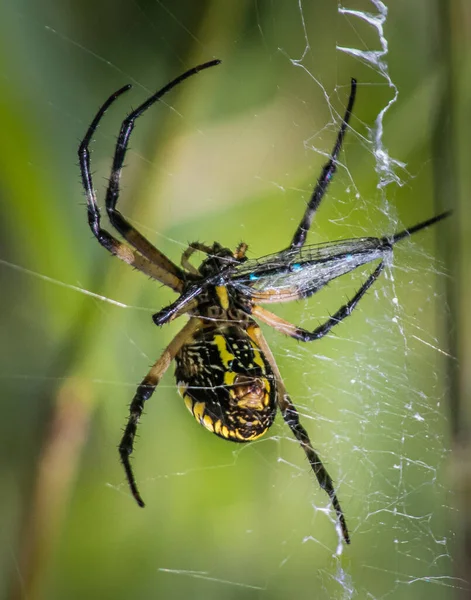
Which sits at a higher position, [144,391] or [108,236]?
[108,236]

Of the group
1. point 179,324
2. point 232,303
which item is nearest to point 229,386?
point 232,303

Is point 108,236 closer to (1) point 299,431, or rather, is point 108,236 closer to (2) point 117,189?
(2) point 117,189

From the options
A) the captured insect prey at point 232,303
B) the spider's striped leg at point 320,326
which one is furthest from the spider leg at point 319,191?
the spider's striped leg at point 320,326

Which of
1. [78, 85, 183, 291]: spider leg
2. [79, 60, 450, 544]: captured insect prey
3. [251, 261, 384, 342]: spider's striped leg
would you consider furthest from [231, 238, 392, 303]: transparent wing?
[78, 85, 183, 291]: spider leg

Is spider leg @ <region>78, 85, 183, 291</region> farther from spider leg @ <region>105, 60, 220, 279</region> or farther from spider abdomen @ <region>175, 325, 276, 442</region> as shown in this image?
spider abdomen @ <region>175, 325, 276, 442</region>

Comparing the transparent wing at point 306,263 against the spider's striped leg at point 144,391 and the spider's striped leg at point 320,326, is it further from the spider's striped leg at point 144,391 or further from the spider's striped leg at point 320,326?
the spider's striped leg at point 144,391

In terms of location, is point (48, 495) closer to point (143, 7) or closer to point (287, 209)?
point (287, 209)
